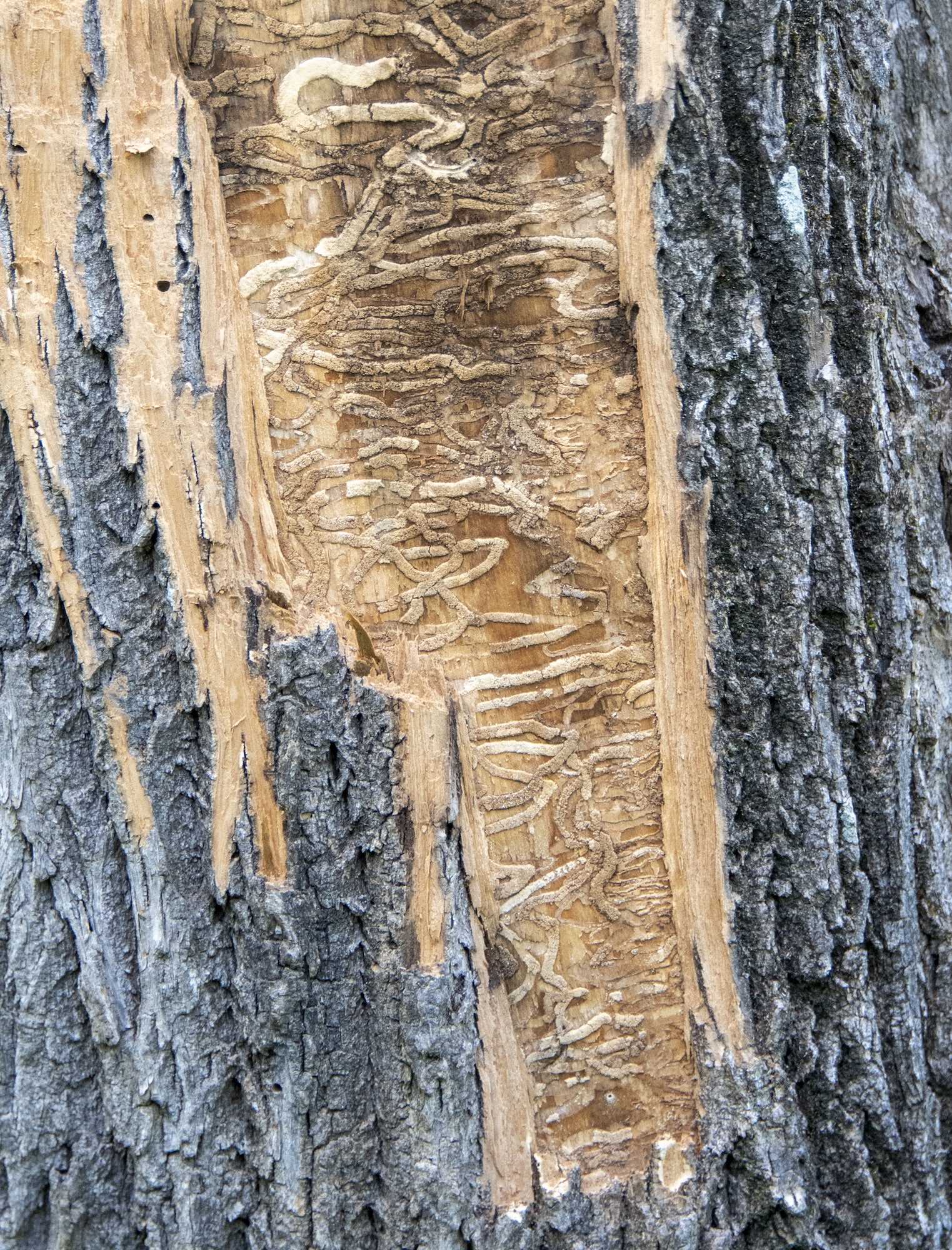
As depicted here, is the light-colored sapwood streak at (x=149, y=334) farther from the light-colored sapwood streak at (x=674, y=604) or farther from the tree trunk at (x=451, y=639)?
the light-colored sapwood streak at (x=674, y=604)

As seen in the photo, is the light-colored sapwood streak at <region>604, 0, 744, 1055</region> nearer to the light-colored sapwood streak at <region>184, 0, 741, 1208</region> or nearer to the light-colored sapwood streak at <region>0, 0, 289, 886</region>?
the light-colored sapwood streak at <region>184, 0, 741, 1208</region>

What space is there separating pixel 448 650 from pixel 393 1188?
2.58ft

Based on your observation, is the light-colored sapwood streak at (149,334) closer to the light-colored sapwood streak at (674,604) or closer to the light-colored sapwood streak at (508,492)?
the light-colored sapwood streak at (508,492)

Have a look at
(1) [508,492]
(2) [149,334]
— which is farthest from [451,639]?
(2) [149,334]

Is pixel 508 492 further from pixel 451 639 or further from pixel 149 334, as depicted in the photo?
pixel 149 334

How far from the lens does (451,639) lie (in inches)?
51.4

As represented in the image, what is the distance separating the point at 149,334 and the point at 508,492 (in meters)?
0.56

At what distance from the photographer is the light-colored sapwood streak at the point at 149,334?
1.18 metres

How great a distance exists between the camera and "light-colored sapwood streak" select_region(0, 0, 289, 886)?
1179mm

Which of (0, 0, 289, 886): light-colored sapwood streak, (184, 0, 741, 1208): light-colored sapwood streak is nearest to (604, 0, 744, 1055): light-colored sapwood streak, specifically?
(184, 0, 741, 1208): light-colored sapwood streak

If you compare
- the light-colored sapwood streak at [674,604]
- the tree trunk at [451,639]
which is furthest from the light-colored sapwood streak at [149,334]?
the light-colored sapwood streak at [674,604]

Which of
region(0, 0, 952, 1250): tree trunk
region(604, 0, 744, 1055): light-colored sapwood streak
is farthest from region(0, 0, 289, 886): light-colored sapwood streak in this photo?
region(604, 0, 744, 1055): light-colored sapwood streak

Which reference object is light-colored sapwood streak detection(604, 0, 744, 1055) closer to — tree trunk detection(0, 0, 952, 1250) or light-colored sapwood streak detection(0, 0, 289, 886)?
tree trunk detection(0, 0, 952, 1250)

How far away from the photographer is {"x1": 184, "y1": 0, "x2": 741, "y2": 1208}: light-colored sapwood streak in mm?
1246
